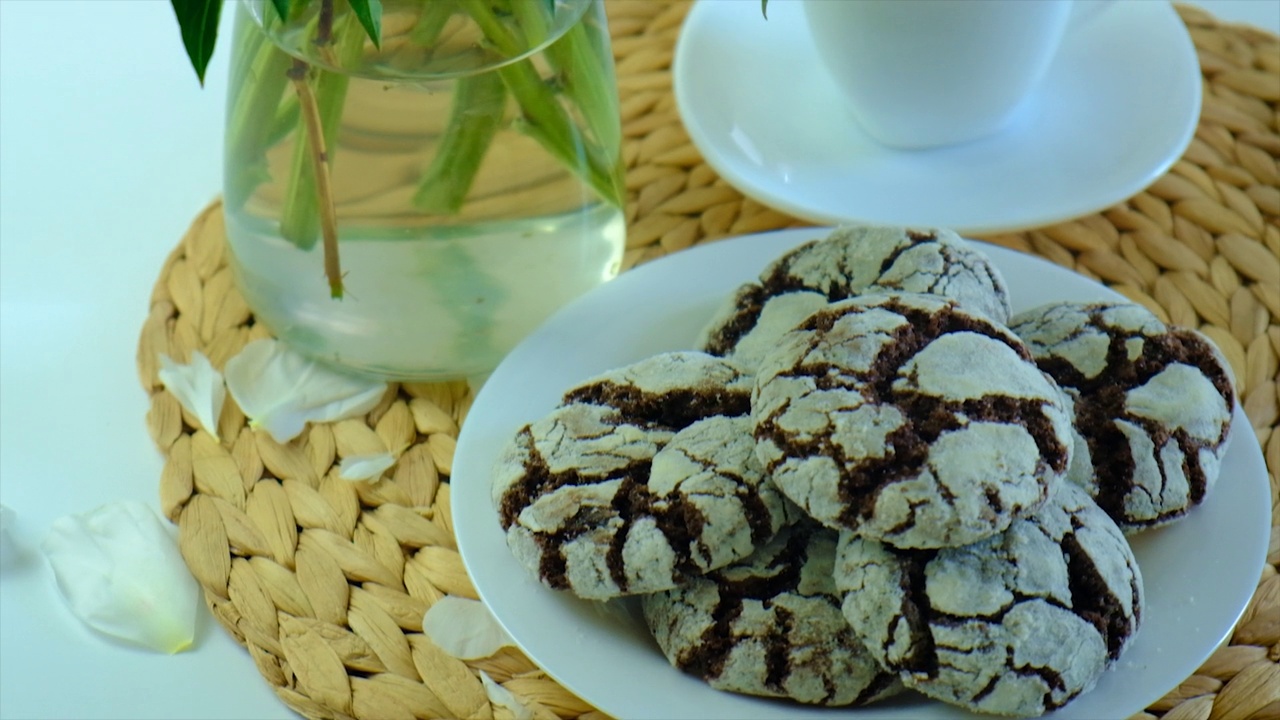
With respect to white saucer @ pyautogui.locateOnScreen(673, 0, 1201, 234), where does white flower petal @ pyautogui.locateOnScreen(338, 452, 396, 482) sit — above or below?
below

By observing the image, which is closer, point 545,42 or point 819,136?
point 545,42

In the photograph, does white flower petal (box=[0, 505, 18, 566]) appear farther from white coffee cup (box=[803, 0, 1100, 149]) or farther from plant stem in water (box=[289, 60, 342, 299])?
white coffee cup (box=[803, 0, 1100, 149])

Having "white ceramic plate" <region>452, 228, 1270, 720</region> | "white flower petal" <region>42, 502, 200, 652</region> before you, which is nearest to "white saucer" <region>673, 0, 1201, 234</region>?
"white ceramic plate" <region>452, 228, 1270, 720</region>

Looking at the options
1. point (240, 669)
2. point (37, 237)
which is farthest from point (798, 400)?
point (37, 237)

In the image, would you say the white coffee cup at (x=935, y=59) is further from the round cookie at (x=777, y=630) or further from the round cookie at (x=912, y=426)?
the round cookie at (x=777, y=630)

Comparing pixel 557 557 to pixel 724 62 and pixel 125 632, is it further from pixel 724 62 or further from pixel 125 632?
pixel 724 62

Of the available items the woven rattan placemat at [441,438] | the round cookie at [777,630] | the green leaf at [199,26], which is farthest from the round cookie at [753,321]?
the green leaf at [199,26]

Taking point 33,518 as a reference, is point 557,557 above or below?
above
